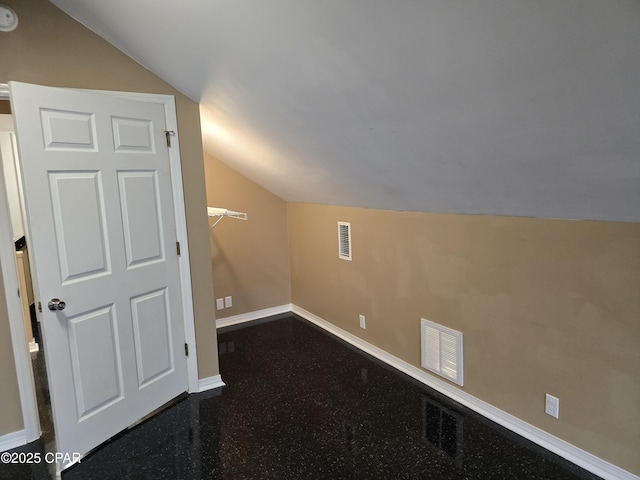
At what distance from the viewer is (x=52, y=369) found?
2098 millimetres

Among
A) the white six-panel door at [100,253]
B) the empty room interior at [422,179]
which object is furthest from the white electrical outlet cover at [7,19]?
the white six-panel door at [100,253]

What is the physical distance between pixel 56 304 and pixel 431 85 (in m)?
2.03

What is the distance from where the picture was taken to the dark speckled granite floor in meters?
2.11

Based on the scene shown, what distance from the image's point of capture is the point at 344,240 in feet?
12.1

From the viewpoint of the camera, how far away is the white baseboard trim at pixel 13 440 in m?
2.35

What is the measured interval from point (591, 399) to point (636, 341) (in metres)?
0.38

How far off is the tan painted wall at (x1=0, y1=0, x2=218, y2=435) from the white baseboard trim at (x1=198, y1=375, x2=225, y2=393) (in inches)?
1.5

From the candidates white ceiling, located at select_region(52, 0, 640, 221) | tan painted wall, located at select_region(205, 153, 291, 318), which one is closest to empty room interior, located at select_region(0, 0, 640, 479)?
white ceiling, located at select_region(52, 0, 640, 221)

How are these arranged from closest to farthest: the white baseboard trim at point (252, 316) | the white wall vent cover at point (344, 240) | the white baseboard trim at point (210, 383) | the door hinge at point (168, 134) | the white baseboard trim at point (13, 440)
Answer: the white baseboard trim at point (13, 440) → the door hinge at point (168, 134) → the white baseboard trim at point (210, 383) → the white wall vent cover at point (344, 240) → the white baseboard trim at point (252, 316)

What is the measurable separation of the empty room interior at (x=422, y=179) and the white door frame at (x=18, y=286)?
0.05 feet

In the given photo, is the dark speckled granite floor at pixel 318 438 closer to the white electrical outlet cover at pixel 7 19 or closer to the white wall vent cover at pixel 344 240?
the white wall vent cover at pixel 344 240

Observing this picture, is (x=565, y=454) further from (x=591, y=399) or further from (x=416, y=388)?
(x=416, y=388)

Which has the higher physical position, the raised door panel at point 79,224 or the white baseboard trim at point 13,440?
the raised door panel at point 79,224

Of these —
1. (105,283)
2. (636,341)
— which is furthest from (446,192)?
(105,283)
